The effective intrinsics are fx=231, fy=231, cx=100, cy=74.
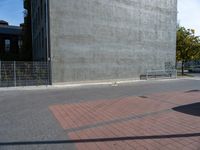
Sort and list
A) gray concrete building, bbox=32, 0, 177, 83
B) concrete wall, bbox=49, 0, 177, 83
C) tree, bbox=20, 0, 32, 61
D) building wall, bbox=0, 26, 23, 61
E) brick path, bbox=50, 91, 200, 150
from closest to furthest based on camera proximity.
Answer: brick path, bbox=50, 91, 200, 150, gray concrete building, bbox=32, 0, 177, 83, concrete wall, bbox=49, 0, 177, 83, tree, bbox=20, 0, 32, 61, building wall, bbox=0, 26, 23, 61

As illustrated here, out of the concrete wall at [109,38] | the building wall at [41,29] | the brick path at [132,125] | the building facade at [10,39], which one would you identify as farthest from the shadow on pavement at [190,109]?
the building facade at [10,39]

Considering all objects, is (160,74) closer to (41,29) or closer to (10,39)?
(41,29)

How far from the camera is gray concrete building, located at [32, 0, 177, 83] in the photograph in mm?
18328

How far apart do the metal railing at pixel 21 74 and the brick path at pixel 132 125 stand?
27.5ft

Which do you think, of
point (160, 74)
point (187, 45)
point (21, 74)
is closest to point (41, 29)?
point (21, 74)

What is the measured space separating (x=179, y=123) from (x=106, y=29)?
51.2 feet

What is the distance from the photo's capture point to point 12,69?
16.5 m

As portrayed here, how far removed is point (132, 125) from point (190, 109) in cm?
311

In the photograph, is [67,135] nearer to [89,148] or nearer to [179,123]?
[89,148]

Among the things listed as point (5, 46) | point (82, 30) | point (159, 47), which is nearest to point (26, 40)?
point (5, 46)

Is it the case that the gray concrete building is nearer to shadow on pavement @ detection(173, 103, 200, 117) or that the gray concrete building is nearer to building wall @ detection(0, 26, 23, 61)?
shadow on pavement @ detection(173, 103, 200, 117)

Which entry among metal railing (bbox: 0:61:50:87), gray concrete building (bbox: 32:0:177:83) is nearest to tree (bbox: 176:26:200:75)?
gray concrete building (bbox: 32:0:177:83)

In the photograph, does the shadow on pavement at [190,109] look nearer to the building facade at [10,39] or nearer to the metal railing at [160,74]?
the metal railing at [160,74]

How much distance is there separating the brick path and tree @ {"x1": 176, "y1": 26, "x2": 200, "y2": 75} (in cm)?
2657
